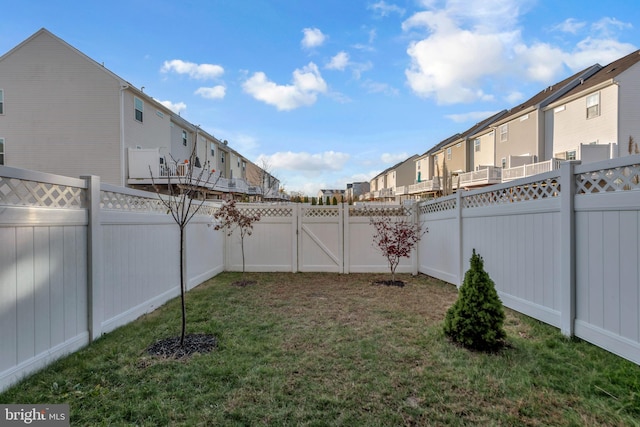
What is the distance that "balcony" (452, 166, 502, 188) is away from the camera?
1894cm

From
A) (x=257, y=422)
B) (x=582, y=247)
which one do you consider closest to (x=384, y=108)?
(x=582, y=247)

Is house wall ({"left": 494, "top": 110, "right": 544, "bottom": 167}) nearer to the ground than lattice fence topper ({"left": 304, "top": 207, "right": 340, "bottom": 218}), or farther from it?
farther from it

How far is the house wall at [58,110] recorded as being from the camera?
12.9 metres

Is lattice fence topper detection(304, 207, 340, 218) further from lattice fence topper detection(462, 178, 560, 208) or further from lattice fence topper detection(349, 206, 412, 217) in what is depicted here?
lattice fence topper detection(462, 178, 560, 208)

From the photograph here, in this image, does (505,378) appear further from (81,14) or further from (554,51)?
(81,14)

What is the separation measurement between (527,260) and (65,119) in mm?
16789

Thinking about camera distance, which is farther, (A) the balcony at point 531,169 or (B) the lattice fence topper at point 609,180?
(A) the balcony at point 531,169

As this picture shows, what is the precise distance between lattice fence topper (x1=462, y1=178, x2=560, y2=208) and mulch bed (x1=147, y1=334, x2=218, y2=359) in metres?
4.46

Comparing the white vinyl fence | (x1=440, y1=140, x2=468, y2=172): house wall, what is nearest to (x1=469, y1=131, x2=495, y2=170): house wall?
(x1=440, y1=140, x2=468, y2=172): house wall

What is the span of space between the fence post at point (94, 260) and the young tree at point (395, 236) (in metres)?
5.41

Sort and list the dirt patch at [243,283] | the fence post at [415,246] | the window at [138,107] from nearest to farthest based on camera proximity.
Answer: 1. the dirt patch at [243,283]
2. the fence post at [415,246]
3. the window at [138,107]

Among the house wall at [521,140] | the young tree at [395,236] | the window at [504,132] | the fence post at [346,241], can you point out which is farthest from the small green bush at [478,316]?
the window at [504,132]

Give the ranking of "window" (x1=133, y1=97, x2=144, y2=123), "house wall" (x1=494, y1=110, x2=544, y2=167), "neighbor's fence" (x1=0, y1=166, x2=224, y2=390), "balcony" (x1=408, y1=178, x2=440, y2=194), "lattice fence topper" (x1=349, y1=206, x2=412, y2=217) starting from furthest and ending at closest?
1. "balcony" (x1=408, y1=178, x2=440, y2=194)
2. "house wall" (x1=494, y1=110, x2=544, y2=167)
3. "window" (x1=133, y1=97, x2=144, y2=123)
4. "lattice fence topper" (x1=349, y1=206, x2=412, y2=217)
5. "neighbor's fence" (x1=0, y1=166, x2=224, y2=390)

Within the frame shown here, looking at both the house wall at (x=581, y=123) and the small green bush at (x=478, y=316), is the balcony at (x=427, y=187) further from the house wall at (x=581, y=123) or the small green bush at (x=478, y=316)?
the small green bush at (x=478, y=316)
